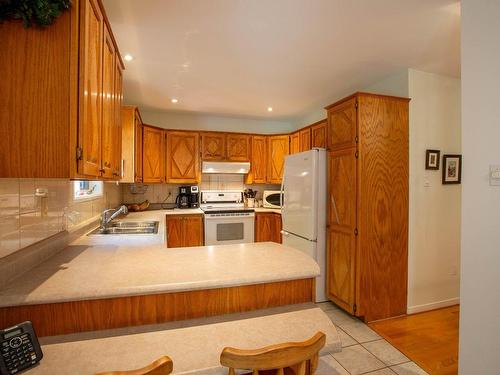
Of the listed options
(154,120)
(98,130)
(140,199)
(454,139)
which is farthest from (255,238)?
(98,130)

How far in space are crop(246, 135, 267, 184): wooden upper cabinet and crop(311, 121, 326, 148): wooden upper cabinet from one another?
1.07m

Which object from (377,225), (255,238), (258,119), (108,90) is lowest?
(255,238)

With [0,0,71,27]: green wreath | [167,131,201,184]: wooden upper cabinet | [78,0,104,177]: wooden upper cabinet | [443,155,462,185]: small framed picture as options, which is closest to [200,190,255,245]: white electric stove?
[167,131,201,184]: wooden upper cabinet

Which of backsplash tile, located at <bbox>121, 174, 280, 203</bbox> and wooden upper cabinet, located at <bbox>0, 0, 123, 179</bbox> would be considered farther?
backsplash tile, located at <bbox>121, 174, 280, 203</bbox>

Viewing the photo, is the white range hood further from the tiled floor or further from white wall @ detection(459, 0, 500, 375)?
white wall @ detection(459, 0, 500, 375)

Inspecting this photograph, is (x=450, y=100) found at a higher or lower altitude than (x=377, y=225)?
higher

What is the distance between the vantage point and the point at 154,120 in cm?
426

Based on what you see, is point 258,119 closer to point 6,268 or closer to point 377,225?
point 377,225

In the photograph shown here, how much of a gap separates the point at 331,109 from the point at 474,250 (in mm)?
1877

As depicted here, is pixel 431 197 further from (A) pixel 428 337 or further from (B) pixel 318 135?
(B) pixel 318 135

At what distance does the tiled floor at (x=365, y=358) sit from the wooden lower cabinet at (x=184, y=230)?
2266 millimetres

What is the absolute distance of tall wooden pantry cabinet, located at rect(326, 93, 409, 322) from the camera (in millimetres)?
2486

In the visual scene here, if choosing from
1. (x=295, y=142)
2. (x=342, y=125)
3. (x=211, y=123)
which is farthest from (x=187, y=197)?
(x=342, y=125)

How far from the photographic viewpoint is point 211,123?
4516 mm
